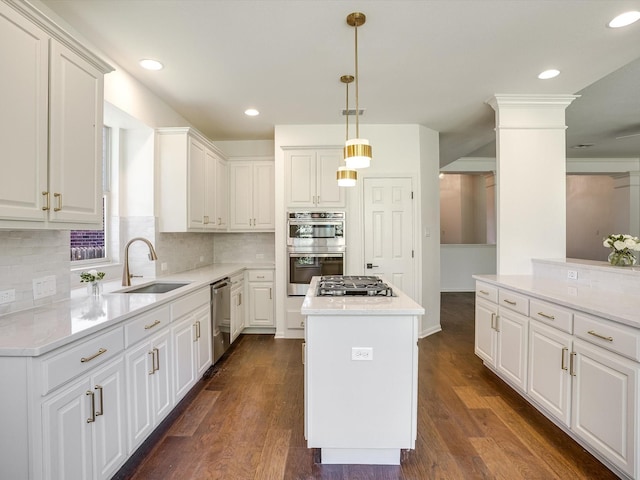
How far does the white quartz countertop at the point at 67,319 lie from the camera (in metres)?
1.29

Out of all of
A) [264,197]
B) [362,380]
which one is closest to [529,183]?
[362,380]

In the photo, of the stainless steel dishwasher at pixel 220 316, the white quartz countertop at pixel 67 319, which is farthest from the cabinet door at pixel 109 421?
the stainless steel dishwasher at pixel 220 316

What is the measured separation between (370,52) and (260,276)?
2870 millimetres

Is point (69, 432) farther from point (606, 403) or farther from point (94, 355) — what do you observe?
point (606, 403)

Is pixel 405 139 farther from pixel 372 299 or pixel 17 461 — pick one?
pixel 17 461

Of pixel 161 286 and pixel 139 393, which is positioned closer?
pixel 139 393

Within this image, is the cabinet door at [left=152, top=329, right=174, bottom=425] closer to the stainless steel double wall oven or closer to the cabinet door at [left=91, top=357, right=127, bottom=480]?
the cabinet door at [left=91, top=357, right=127, bottom=480]

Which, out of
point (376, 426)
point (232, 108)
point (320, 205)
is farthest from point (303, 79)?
point (376, 426)

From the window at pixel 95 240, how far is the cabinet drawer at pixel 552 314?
11.7 feet

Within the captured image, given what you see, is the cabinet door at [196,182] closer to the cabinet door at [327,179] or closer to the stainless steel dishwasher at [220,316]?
the stainless steel dishwasher at [220,316]

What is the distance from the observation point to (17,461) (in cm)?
126

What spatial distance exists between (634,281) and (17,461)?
139 inches

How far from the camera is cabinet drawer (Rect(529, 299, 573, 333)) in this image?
206cm

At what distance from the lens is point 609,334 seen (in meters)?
1.75
